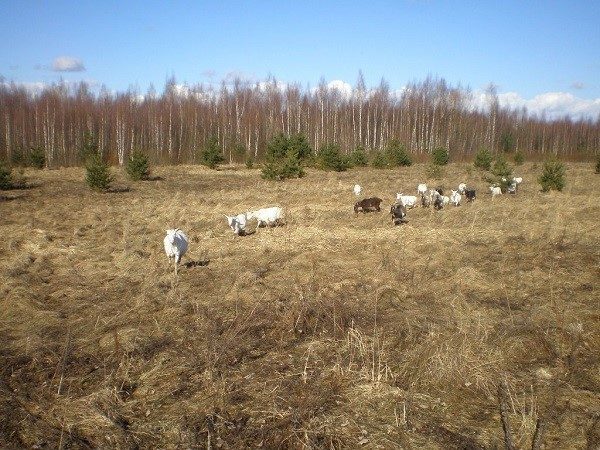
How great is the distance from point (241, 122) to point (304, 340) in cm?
4805

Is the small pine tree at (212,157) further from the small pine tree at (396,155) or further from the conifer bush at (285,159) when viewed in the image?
the small pine tree at (396,155)

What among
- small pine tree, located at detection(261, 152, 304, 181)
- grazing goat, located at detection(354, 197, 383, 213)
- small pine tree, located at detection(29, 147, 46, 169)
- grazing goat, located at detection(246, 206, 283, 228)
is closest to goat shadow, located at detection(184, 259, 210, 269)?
grazing goat, located at detection(246, 206, 283, 228)

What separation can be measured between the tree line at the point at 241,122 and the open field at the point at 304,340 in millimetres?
32520

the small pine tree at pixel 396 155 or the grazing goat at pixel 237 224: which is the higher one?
the small pine tree at pixel 396 155

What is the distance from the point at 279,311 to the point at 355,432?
252 centimetres

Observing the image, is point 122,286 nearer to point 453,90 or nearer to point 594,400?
point 594,400

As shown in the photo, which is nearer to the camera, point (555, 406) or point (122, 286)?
point (555, 406)

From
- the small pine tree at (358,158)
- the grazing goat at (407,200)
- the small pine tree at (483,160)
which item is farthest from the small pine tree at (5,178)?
the small pine tree at (483,160)

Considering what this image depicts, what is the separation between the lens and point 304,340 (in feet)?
18.2

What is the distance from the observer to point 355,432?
3.84 m

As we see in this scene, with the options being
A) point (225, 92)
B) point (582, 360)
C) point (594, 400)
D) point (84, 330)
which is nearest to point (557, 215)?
point (582, 360)

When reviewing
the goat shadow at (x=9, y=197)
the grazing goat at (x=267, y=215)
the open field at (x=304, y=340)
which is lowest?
the open field at (x=304, y=340)

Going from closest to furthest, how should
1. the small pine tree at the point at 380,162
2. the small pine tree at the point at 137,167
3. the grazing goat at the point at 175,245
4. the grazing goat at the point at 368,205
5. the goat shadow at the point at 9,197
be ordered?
1. the grazing goat at the point at 175,245
2. the grazing goat at the point at 368,205
3. the goat shadow at the point at 9,197
4. the small pine tree at the point at 137,167
5. the small pine tree at the point at 380,162

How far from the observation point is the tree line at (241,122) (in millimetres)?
44438
